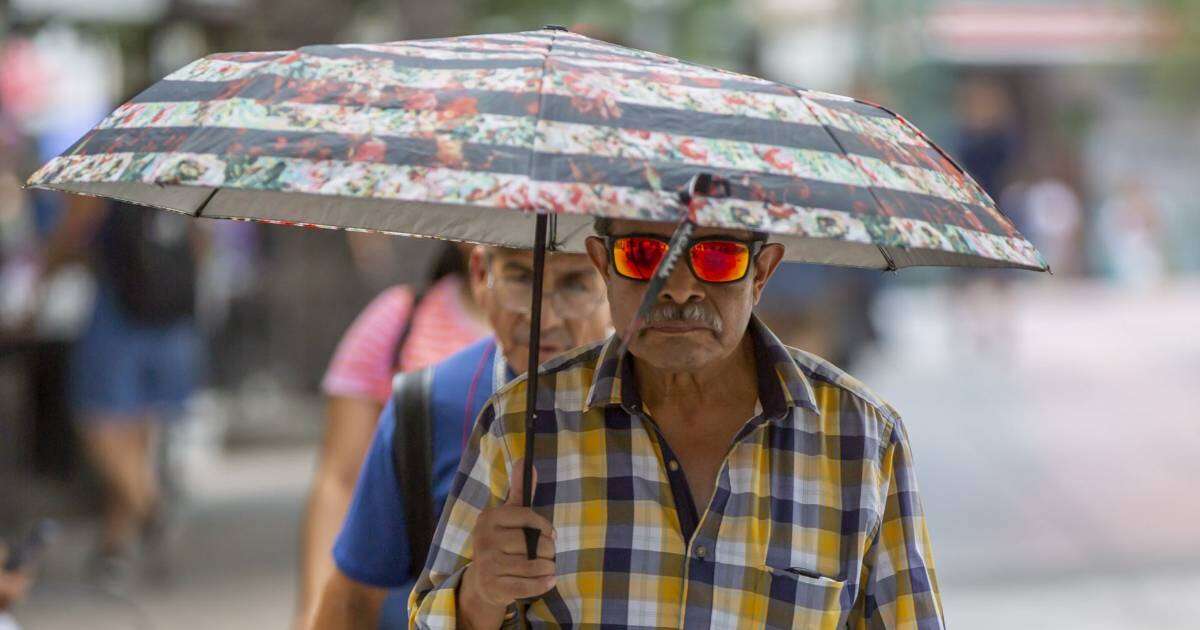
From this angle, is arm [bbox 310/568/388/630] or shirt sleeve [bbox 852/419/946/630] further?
arm [bbox 310/568/388/630]

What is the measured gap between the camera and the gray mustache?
2.53 metres

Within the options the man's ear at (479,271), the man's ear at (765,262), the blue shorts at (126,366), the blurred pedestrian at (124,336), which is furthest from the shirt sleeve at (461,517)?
the blue shorts at (126,366)

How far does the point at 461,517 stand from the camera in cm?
261

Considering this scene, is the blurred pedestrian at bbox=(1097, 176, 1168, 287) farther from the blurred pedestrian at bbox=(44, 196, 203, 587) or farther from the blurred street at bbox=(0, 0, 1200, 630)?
the blurred pedestrian at bbox=(44, 196, 203, 587)

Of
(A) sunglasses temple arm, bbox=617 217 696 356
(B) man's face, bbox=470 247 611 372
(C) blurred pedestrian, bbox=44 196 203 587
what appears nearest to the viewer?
(A) sunglasses temple arm, bbox=617 217 696 356

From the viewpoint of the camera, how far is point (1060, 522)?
920 cm

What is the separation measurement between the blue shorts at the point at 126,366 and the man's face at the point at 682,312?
546 centimetres

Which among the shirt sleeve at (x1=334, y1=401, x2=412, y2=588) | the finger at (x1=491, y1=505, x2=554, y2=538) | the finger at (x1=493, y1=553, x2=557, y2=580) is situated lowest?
the shirt sleeve at (x1=334, y1=401, x2=412, y2=588)

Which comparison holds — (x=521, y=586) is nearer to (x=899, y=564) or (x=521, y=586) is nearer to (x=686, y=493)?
(x=686, y=493)

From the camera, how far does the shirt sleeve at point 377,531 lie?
302 cm

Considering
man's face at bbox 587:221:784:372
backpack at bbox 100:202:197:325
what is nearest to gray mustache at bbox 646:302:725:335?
man's face at bbox 587:221:784:372

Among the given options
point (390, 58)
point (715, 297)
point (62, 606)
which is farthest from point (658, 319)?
point (62, 606)

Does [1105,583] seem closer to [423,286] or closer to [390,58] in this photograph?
[423,286]

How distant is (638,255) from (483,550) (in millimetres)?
481
